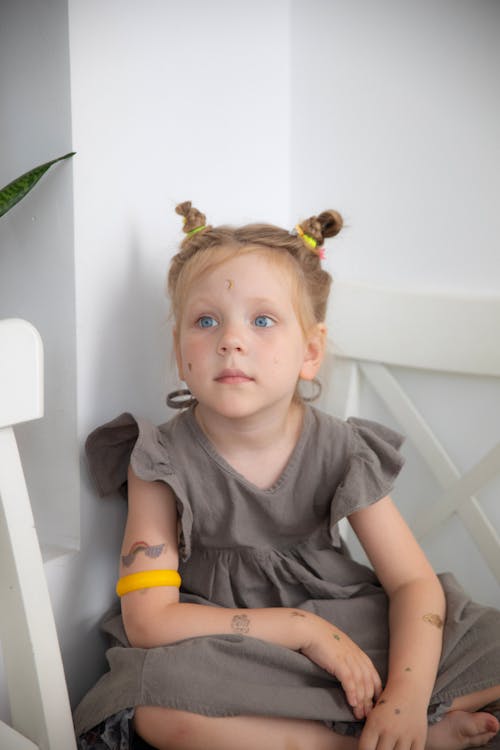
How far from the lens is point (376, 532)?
112 centimetres

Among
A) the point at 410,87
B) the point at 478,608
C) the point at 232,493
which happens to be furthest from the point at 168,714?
the point at 410,87

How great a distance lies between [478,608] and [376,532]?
0.52ft

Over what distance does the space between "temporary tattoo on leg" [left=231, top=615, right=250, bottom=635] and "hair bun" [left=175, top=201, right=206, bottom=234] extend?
489mm

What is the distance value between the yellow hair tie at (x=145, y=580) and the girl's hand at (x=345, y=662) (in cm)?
17

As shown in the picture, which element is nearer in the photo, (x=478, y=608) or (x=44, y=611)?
(x=44, y=611)

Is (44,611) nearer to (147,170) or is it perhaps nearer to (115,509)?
(115,509)

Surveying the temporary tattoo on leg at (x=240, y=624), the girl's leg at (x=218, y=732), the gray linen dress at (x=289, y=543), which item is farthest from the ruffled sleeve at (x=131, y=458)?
the girl's leg at (x=218, y=732)

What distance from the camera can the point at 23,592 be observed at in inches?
Answer: 32.3

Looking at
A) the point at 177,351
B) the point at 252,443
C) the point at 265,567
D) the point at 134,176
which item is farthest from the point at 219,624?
the point at 134,176

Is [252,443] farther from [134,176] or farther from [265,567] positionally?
[134,176]

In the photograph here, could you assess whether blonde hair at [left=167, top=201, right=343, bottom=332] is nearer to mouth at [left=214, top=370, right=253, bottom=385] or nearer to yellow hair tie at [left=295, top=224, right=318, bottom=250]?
yellow hair tie at [left=295, top=224, right=318, bottom=250]

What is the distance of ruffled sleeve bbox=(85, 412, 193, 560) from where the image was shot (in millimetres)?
1064

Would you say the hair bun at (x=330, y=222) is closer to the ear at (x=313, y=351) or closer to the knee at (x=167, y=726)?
the ear at (x=313, y=351)

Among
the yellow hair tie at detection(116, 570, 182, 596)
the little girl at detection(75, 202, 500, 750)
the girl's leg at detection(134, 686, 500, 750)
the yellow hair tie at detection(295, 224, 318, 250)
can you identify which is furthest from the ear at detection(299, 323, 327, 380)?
the girl's leg at detection(134, 686, 500, 750)
